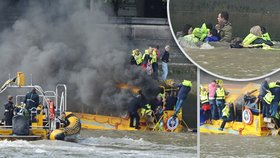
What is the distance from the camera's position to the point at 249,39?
8.44 metres

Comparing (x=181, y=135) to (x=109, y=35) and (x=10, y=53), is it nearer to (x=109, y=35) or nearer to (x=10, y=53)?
(x=109, y=35)

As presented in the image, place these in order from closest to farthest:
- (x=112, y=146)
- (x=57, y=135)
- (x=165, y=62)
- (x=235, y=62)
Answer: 1. (x=235, y=62)
2. (x=57, y=135)
3. (x=112, y=146)
4. (x=165, y=62)

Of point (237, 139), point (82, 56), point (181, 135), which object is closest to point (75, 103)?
point (82, 56)

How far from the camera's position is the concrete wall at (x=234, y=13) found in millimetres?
8375

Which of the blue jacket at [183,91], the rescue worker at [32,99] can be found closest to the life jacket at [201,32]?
the blue jacket at [183,91]

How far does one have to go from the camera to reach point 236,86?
8.46 metres

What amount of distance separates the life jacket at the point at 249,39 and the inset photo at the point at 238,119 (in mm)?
366

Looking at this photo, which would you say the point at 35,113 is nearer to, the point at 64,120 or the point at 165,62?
the point at 64,120

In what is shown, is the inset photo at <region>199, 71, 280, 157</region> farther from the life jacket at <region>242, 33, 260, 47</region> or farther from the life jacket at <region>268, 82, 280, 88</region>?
the life jacket at <region>242, 33, 260, 47</region>

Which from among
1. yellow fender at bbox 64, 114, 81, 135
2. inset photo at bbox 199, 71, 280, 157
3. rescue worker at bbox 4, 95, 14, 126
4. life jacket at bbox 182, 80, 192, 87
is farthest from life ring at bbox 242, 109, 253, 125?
rescue worker at bbox 4, 95, 14, 126

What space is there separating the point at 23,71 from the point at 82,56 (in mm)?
564

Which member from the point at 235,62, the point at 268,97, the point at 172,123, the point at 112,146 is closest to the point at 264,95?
the point at 268,97

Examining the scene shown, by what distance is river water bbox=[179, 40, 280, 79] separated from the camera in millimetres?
8289

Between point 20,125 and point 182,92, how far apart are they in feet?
4.89
